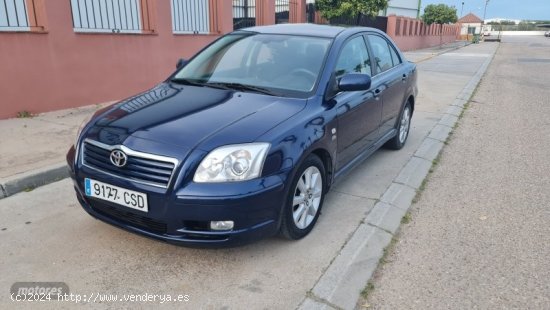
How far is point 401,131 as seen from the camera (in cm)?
568

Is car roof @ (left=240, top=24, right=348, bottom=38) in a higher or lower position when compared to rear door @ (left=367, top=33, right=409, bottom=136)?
higher

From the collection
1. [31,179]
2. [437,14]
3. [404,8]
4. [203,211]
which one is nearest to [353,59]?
[203,211]

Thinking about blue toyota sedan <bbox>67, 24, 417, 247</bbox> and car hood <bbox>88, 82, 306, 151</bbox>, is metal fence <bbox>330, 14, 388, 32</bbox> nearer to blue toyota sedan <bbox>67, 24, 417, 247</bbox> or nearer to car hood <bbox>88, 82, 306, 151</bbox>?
blue toyota sedan <bbox>67, 24, 417, 247</bbox>

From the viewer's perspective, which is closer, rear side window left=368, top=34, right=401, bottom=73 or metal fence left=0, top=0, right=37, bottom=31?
rear side window left=368, top=34, right=401, bottom=73

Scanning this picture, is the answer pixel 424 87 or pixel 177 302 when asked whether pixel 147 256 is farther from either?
pixel 424 87

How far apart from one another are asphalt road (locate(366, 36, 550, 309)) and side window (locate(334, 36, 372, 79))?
4.70 ft

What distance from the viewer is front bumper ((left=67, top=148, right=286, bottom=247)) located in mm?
2533

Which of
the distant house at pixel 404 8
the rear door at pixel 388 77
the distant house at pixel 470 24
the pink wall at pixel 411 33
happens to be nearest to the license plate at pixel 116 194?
the rear door at pixel 388 77

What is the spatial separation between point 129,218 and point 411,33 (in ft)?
107

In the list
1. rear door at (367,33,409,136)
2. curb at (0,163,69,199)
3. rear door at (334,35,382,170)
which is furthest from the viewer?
rear door at (367,33,409,136)

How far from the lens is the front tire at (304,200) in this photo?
297 centimetres

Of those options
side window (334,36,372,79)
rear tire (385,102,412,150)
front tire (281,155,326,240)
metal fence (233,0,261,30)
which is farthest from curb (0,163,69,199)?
metal fence (233,0,261,30)

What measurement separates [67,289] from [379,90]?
3.37m

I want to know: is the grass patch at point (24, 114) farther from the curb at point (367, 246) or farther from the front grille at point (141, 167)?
the curb at point (367, 246)
